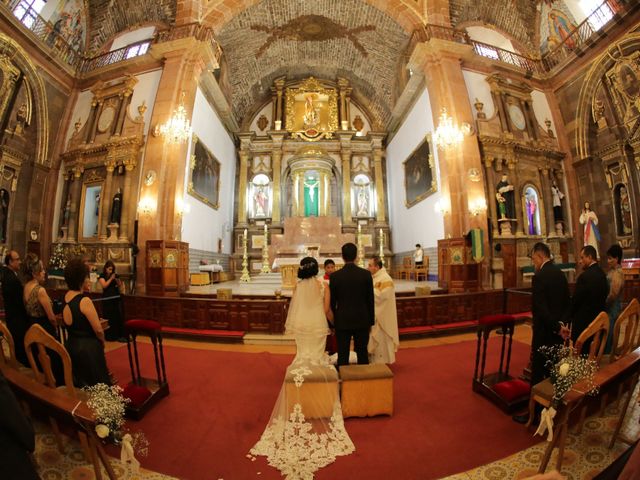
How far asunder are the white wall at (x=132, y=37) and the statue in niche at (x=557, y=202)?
18890 mm

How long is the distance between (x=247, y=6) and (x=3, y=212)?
40.0ft

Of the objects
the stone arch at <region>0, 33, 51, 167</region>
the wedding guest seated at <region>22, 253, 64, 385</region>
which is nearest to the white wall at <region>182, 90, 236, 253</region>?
the stone arch at <region>0, 33, 51, 167</region>

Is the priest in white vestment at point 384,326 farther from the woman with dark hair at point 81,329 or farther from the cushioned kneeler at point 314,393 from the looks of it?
the woman with dark hair at point 81,329

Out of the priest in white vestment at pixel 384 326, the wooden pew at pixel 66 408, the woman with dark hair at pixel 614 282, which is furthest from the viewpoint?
the priest in white vestment at pixel 384 326

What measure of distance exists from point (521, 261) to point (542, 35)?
1129 cm

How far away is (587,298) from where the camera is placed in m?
3.43

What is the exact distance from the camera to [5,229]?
1086cm

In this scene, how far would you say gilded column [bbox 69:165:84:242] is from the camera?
1201 cm

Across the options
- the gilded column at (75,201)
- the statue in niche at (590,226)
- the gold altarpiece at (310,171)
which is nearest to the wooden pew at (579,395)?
the statue in niche at (590,226)

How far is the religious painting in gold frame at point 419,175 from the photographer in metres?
12.7

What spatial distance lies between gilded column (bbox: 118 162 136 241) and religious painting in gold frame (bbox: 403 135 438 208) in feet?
38.2

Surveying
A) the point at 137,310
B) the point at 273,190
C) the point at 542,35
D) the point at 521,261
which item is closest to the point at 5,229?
the point at 137,310

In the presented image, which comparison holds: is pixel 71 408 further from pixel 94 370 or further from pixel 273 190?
pixel 273 190

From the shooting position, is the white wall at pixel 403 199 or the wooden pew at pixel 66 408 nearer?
the wooden pew at pixel 66 408
